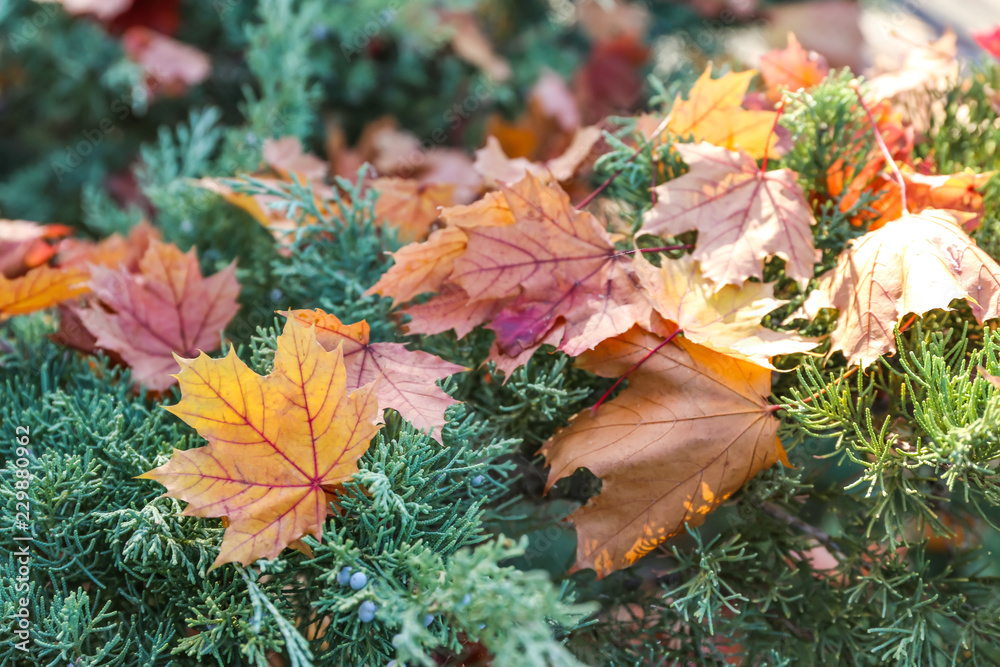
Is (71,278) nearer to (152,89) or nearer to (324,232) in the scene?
(324,232)

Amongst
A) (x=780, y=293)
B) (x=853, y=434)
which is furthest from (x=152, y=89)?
(x=853, y=434)

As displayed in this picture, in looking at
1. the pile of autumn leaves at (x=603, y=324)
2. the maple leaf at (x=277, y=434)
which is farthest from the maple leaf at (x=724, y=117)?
the maple leaf at (x=277, y=434)

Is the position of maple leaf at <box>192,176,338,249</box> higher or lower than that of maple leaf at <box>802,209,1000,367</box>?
lower

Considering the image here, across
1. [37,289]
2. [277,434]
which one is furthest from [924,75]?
[37,289]

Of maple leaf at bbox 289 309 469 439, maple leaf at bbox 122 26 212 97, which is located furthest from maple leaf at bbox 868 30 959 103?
maple leaf at bbox 122 26 212 97

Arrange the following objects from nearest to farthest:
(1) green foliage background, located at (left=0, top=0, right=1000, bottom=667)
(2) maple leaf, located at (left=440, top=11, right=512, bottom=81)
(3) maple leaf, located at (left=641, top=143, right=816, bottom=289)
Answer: (1) green foliage background, located at (left=0, top=0, right=1000, bottom=667) < (3) maple leaf, located at (left=641, top=143, right=816, bottom=289) < (2) maple leaf, located at (left=440, top=11, right=512, bottom=81)

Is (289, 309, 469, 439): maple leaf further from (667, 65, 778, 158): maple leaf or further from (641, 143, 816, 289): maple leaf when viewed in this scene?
(667, 65, 778, 158): maple leaf
